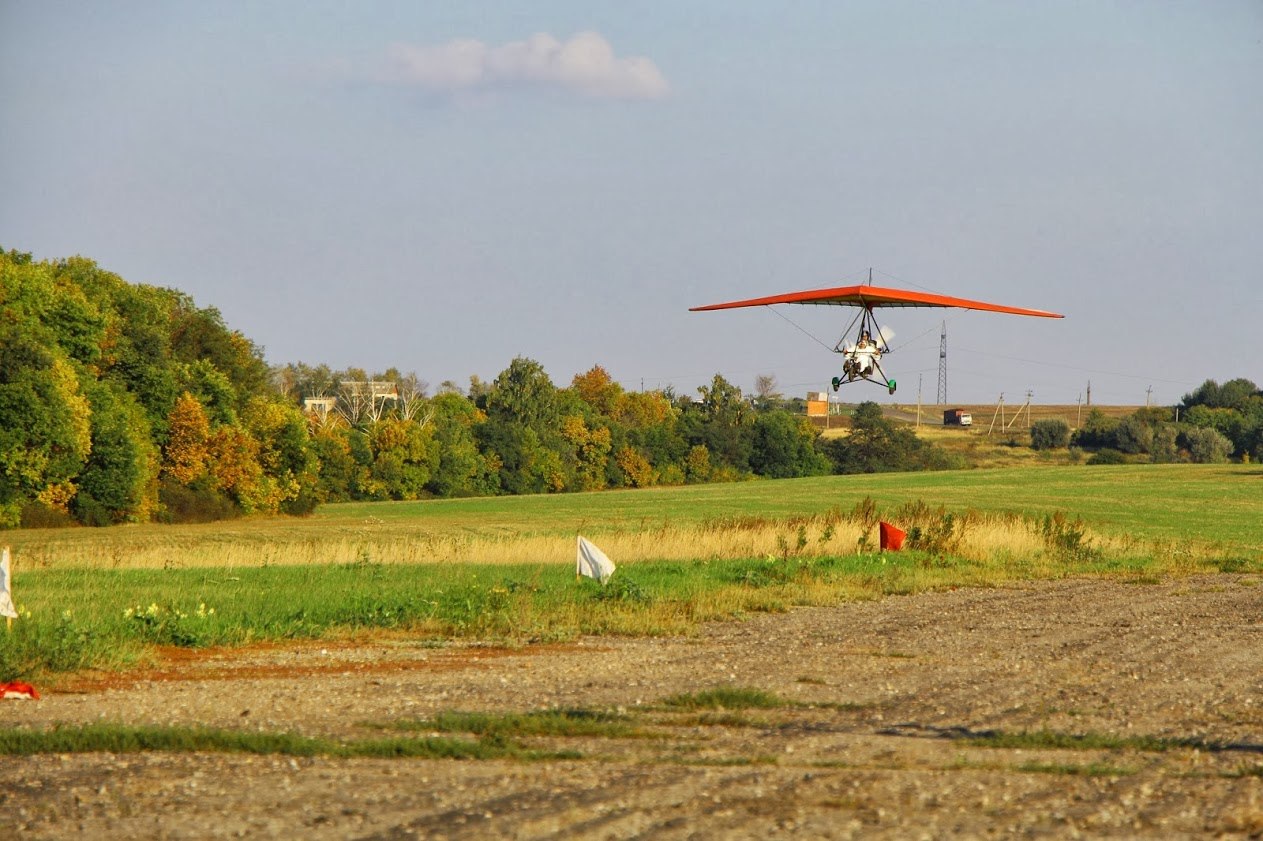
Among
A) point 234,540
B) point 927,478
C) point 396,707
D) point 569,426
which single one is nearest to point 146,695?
point 396,707

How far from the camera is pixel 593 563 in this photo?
21016mm

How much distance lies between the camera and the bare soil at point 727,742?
8.42m

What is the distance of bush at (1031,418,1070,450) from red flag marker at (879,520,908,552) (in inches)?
3661

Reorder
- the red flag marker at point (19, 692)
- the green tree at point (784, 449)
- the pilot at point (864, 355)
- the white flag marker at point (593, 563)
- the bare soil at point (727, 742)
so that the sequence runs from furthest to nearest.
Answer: the green tree at point (784, 449), the pilot at point (864, 355), the white flag marker at point (593, 563), the red flag marker at point (19, 692), the bare soil at point (727, 742)

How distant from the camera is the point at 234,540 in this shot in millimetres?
49969

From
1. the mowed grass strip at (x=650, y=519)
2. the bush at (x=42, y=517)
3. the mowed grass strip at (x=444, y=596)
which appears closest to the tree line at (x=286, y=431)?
the bush at (x=42, y=517)

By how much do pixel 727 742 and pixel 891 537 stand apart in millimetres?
19670

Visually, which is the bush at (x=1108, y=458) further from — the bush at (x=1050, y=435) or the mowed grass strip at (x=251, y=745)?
the mowed grass strip at (x=251, y=745)

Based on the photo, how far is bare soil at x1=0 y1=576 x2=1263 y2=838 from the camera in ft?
27.6

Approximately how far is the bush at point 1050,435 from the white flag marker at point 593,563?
339ft

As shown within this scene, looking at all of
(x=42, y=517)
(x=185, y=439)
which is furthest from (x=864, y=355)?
(x=185, y=439)

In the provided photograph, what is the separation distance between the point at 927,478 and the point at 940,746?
86.3 metres

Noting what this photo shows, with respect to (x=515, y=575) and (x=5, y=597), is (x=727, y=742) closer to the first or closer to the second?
(x=5, y=597)

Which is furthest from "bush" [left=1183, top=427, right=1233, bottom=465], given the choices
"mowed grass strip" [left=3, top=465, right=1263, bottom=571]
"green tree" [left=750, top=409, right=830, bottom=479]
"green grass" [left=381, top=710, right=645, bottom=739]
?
"green grass" [left=381, top=710, right=645, bottom=739]
